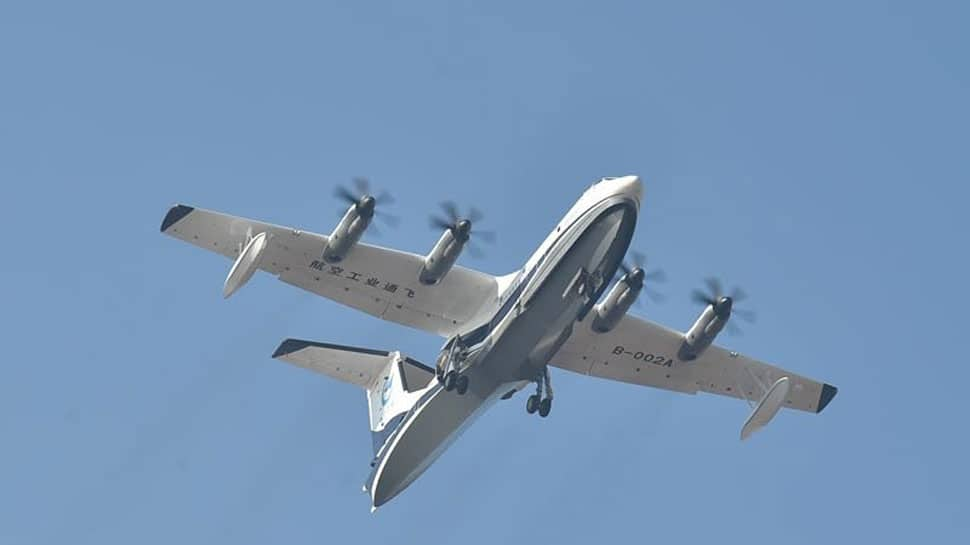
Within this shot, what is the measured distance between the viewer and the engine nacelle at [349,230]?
→ 39.2 m

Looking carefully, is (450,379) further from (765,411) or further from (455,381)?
(765,411)

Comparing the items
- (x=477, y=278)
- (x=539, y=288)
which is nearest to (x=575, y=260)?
(x=539, y=288)

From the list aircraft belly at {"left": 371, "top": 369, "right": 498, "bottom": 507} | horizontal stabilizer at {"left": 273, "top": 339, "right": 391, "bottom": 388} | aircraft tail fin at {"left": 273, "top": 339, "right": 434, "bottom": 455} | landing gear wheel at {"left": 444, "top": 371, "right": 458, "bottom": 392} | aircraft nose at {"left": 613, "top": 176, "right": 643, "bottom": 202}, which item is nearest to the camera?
aircraft nose at {"left": 613, "top": 176, "right": 643, "bottom": 202}

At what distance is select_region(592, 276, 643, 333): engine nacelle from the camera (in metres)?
41.5

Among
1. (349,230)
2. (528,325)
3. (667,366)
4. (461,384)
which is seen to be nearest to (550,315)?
(528,325)

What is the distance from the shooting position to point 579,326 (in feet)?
142

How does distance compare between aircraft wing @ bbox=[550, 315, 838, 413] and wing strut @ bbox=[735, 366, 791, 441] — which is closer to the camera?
wing strut @ bbox=[735, 366, 791, 441]

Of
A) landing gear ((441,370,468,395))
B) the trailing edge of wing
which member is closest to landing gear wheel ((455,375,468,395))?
landing gear ((441,370,468,395))

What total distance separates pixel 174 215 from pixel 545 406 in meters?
9.60

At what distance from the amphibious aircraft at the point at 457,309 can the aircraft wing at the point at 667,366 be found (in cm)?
6

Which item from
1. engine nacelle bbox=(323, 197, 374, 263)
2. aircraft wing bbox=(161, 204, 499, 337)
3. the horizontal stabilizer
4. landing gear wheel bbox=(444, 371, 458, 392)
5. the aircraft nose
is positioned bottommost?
the horizontal stabilizer

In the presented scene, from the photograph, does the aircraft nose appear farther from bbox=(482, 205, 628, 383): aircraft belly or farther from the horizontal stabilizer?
the horizontal stabilizer

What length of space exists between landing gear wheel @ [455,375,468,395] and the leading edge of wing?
23.4 feet

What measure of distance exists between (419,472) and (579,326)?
564 cm
